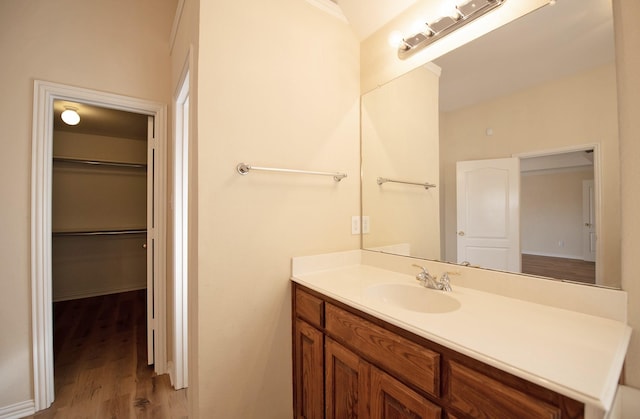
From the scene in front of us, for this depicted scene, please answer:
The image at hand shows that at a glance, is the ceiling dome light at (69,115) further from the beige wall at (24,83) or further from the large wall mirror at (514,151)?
the large wall mirror at (514,151)

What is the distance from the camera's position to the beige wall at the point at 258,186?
1.23 m

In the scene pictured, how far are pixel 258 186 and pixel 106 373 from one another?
2.07 m

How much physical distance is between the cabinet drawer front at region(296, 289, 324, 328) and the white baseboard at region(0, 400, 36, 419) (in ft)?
6.10

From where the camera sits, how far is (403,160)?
1651 millimetres

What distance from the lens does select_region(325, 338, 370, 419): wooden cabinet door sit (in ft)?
3.29

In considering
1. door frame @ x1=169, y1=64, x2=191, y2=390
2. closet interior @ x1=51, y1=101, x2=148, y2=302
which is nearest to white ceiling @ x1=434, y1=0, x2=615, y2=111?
door frame @ x1=169, y1=64, x2=191, y2=390

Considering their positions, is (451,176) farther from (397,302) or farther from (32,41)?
(32,41)

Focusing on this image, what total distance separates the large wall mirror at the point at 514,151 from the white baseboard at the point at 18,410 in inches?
95.0

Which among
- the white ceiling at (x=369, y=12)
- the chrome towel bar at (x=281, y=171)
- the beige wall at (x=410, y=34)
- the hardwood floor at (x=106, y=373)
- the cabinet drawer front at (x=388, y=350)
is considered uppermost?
the white ceiling at (x=369, y=12)

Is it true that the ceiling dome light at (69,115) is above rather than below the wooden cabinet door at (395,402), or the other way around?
above

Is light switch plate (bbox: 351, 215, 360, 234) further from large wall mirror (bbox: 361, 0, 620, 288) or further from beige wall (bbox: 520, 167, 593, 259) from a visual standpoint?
beige wall (bbox: 520, 167, 593, 259)

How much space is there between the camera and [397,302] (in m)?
1.30

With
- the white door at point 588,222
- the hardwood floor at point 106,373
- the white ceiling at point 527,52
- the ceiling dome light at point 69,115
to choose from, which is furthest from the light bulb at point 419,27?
the ceiling dome light at point 69,115

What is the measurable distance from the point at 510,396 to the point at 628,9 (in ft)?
4.09
